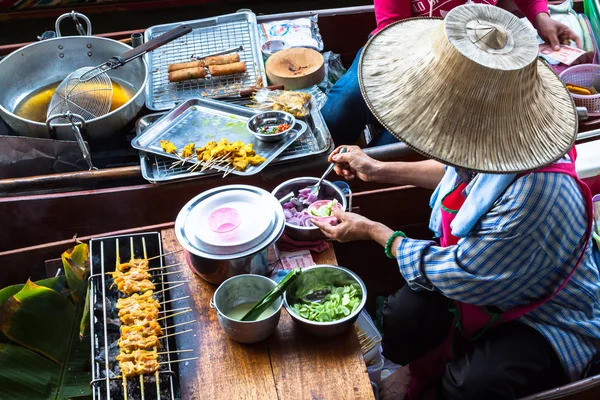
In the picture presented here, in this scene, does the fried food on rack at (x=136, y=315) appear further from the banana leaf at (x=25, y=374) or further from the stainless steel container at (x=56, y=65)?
the stainless steel container at (x=56, y=65)

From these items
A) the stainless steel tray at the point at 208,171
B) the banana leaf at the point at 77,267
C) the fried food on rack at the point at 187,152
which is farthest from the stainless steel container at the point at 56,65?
the banana leaf at the point at 77,267

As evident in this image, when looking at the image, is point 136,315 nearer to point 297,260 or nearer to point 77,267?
point 77,267

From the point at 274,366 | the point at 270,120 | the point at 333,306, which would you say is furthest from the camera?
the point at 270,120

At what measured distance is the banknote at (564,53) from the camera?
11.8 feet

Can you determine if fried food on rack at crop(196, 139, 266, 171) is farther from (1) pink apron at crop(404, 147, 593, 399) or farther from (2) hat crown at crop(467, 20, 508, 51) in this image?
(2) hat crown at crop(467, 20, 508, 51)

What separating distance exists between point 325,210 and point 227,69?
153 cm

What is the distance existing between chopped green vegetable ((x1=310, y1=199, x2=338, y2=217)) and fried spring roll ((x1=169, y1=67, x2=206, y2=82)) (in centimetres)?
155

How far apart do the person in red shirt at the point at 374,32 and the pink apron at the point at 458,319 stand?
3.82 ft

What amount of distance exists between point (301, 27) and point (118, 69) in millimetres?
1312

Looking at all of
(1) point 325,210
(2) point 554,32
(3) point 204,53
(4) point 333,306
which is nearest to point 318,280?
(4) point 333,306

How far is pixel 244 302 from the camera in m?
2.24

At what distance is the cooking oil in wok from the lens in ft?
11.1

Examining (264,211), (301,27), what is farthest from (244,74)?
(264,211)

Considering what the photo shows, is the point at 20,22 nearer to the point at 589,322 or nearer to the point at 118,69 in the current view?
the point at 118,69
